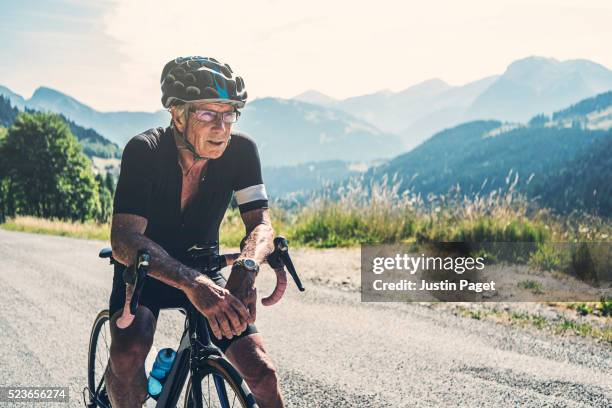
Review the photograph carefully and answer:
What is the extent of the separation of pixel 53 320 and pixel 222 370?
5336 mm

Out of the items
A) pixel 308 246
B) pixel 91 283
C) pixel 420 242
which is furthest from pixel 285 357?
pixel 308 246

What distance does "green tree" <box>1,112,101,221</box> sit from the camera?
170 feet

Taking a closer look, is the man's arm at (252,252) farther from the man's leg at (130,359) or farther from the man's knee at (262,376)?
the man's leg at (130,359)

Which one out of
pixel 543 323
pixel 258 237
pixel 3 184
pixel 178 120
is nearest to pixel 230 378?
pixel 258 237

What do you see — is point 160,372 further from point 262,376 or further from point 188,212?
point 188,212

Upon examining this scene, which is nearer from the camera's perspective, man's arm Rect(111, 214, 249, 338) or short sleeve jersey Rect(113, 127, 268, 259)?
man's arm Rect(111, 214, 249, 338)

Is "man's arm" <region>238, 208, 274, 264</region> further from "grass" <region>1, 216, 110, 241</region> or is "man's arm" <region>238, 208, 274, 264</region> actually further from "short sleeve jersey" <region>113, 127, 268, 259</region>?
"grass" <region>1, 216, 110, 241</region>

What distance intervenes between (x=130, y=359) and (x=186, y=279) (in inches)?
23.6

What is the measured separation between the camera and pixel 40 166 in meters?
52.0

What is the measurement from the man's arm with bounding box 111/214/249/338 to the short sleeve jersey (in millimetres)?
75

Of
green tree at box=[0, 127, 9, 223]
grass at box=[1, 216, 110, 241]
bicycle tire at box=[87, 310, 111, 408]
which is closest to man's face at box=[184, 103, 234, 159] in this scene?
bicycle tire at box=[87, 310, 111, 408]

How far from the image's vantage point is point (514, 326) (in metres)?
6.72

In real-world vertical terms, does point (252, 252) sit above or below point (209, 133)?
below

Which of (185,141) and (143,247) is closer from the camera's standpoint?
(143,247)
